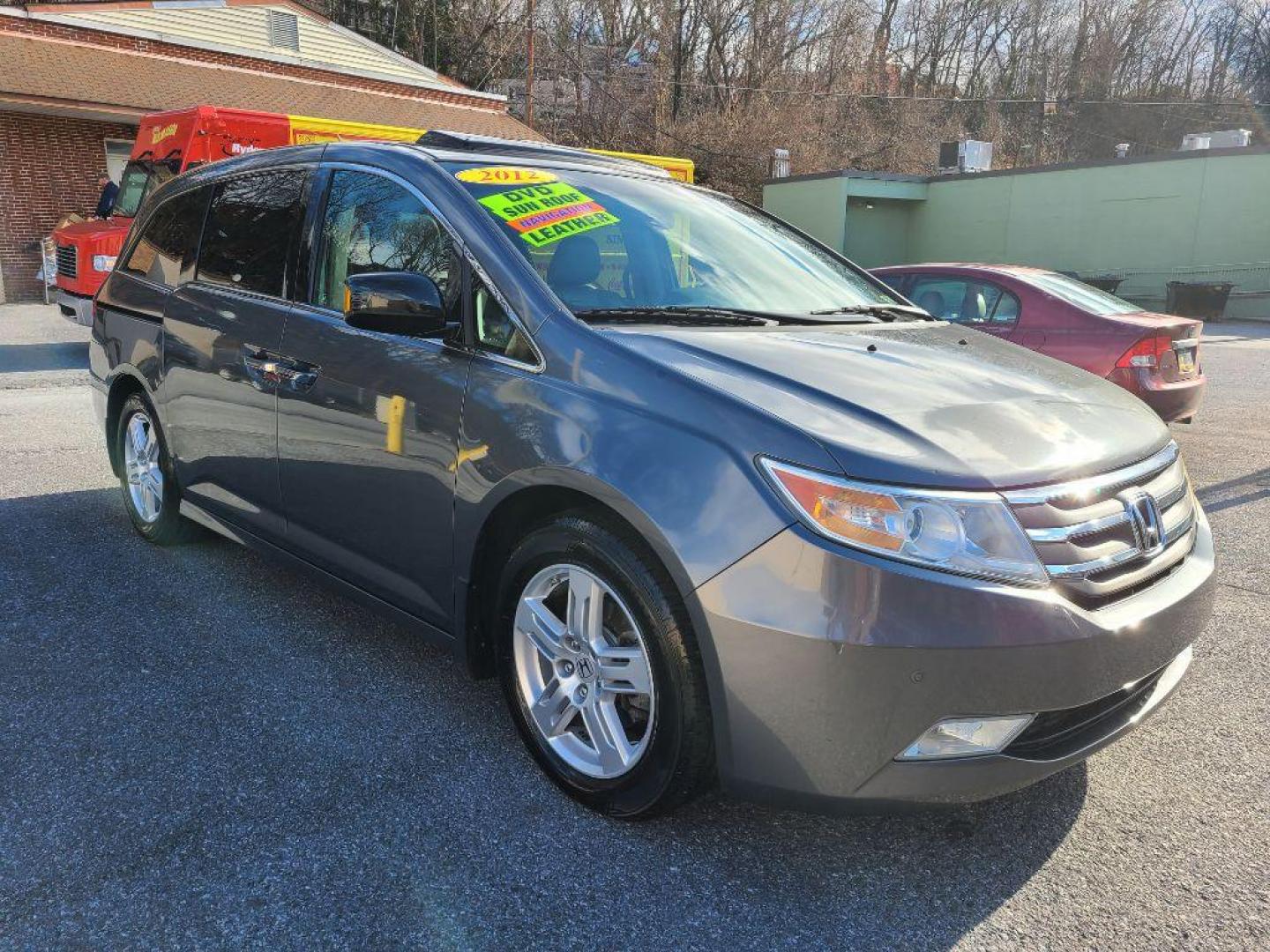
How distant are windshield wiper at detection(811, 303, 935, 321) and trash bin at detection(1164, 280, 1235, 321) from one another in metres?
21.5

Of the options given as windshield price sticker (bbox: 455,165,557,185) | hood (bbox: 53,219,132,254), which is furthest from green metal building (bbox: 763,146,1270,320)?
windshield price sticker (bbox: 455,165,557,185)

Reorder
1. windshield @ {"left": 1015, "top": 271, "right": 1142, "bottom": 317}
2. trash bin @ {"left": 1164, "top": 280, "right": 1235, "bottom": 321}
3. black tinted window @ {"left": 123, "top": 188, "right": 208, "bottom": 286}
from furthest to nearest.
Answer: trash bin @ {"left": 1164, "top": 280, "right": 1235, "bottom": 321}
windshield @ {"left": 1015, "top": 271, "right": 1142, "bottom": 317}
black tinted window @ {"left": 123, "top": 188, "right": 208, "bottom": 286}

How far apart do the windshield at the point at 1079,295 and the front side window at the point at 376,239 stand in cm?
553

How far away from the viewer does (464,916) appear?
2.16 metres

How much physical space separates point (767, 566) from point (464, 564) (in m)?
1.04

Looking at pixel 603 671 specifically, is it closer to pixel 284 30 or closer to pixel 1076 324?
pixel 1076 324

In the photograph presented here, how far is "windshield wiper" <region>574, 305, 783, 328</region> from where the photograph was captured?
2693 millimetres

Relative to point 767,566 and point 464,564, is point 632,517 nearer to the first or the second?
point 767,566

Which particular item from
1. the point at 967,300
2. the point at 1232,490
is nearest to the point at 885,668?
the point at 1232,490

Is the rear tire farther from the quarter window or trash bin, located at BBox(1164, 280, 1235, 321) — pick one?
trash bin, located at BBox(1164, 280, 1235, 321)

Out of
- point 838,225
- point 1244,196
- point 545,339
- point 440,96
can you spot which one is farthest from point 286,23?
point 545,339

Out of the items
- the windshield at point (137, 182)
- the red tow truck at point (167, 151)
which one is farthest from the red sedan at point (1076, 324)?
the windshield at point (137, 182)

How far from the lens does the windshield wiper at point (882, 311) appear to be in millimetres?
3317

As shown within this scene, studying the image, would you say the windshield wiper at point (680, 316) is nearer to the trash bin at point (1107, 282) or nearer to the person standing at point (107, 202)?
the person standing at point (107, 202)
